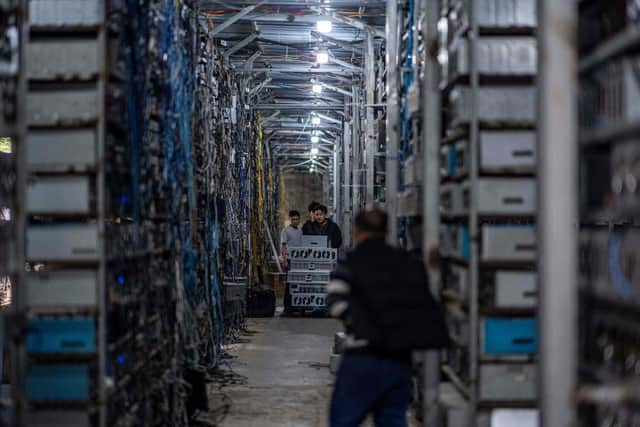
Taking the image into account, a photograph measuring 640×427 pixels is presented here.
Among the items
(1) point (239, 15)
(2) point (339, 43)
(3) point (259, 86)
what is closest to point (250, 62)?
(2) point (339, 43)

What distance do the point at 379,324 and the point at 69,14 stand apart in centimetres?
282

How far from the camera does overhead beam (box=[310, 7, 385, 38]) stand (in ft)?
44.3

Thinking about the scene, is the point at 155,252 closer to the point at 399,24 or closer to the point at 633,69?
the point at 399,24

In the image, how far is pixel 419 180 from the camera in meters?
7.65

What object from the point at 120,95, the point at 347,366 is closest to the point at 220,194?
the point at 120,95

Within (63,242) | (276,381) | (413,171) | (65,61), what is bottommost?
(276,381)

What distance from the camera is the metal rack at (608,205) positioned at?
3680 mm

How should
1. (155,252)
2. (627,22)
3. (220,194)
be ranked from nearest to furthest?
(627,22) < (155,252) < (220,194)

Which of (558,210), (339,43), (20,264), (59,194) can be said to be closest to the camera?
(558,210)

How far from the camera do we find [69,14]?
5.99 metres

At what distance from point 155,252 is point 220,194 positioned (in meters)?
5.45

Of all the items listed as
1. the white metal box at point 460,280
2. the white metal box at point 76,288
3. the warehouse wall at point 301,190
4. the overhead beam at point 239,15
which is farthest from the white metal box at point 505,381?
the warehouse wall at point 301,190

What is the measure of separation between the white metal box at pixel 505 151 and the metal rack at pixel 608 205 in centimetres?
202

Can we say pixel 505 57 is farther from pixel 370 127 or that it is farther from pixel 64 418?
pixel 370 127
